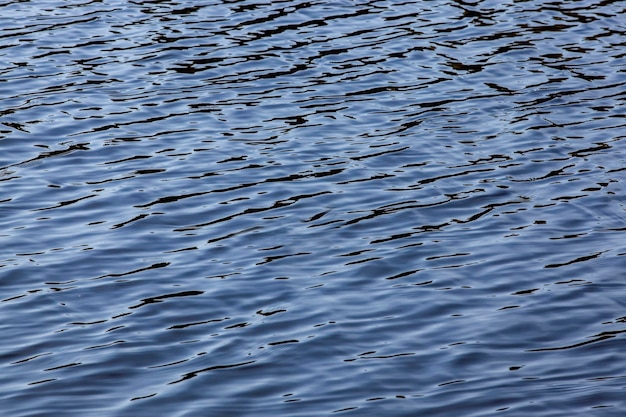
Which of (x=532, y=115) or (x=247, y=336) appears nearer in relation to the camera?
(x=247, y=336)

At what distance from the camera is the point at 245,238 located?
374 inches

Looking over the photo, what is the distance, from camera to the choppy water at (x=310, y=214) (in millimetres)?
7281

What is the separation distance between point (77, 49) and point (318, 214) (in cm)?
639

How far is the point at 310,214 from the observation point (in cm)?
1002

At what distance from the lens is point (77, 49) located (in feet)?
48.9

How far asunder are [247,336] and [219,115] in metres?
5.34

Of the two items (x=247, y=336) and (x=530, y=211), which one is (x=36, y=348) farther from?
(x=530, y=211)

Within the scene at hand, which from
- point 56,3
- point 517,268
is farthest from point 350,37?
point 517,268

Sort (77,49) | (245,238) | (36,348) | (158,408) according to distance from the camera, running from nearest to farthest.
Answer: (158,408)
(36,348)
(245,238)
(77,49)

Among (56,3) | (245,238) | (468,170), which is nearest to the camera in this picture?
(245,238)

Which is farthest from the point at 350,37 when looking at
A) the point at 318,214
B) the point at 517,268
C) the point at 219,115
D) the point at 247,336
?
the point at 247,336

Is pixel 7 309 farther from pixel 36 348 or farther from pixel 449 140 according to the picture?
pixel 449 140

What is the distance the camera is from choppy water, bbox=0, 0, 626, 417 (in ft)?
23.9

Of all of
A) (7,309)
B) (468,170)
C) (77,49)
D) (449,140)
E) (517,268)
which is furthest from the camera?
(77,49)
